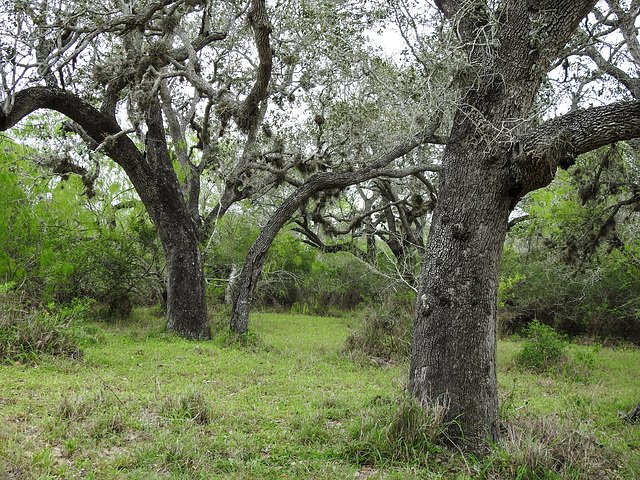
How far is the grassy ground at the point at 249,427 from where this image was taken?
3463 millimetres

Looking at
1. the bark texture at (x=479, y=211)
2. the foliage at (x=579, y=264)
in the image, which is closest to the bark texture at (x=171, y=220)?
the bark texture at (x=479, y=211)

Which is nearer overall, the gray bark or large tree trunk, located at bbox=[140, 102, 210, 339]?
the gray bark

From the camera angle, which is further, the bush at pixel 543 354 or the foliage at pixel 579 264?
the foliage at pixel 579 264

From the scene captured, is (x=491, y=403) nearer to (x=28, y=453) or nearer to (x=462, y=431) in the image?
(x=462, y=431)

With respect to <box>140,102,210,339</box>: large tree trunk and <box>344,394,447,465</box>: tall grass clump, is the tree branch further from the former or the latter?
<box>140,102,210,339</box>: large tree trunk

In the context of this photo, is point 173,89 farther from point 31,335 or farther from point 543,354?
point 543,354

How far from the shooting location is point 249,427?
4.45 meters

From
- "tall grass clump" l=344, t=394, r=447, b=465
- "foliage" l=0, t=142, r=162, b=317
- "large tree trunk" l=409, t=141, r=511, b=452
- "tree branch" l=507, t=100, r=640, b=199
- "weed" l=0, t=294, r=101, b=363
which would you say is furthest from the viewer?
"foliage" l=0, t=142, r=162, b=317

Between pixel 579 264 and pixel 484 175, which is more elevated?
pixel 484 175

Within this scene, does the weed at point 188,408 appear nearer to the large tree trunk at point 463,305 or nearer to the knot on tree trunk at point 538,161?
the large tree trunk at point 463,305

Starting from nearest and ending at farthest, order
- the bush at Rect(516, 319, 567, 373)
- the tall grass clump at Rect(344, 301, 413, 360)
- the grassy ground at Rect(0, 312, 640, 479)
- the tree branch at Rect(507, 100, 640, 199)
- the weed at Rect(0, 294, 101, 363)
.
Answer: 1. the grassy ground at Rect(0, 312, 640, 479)
2. the tree branch at Rect(507, 100, 640, 199)
3. the weed at Rect(0, 294, 101, 363)
4. the bush at Rect(516, 319, 567, 373)
5. the tall grass clump at Rect(344, 301, 413, 360)

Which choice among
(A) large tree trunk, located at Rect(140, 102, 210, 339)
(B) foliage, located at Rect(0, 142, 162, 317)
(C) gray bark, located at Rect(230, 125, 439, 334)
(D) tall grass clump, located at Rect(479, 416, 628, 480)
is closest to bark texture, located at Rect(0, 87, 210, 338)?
→ (A) large tree trunk, located at Rect(140, 102, 210, 339)

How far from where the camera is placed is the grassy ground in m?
3.46

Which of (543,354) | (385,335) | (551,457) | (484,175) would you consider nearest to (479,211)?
(484,175)
